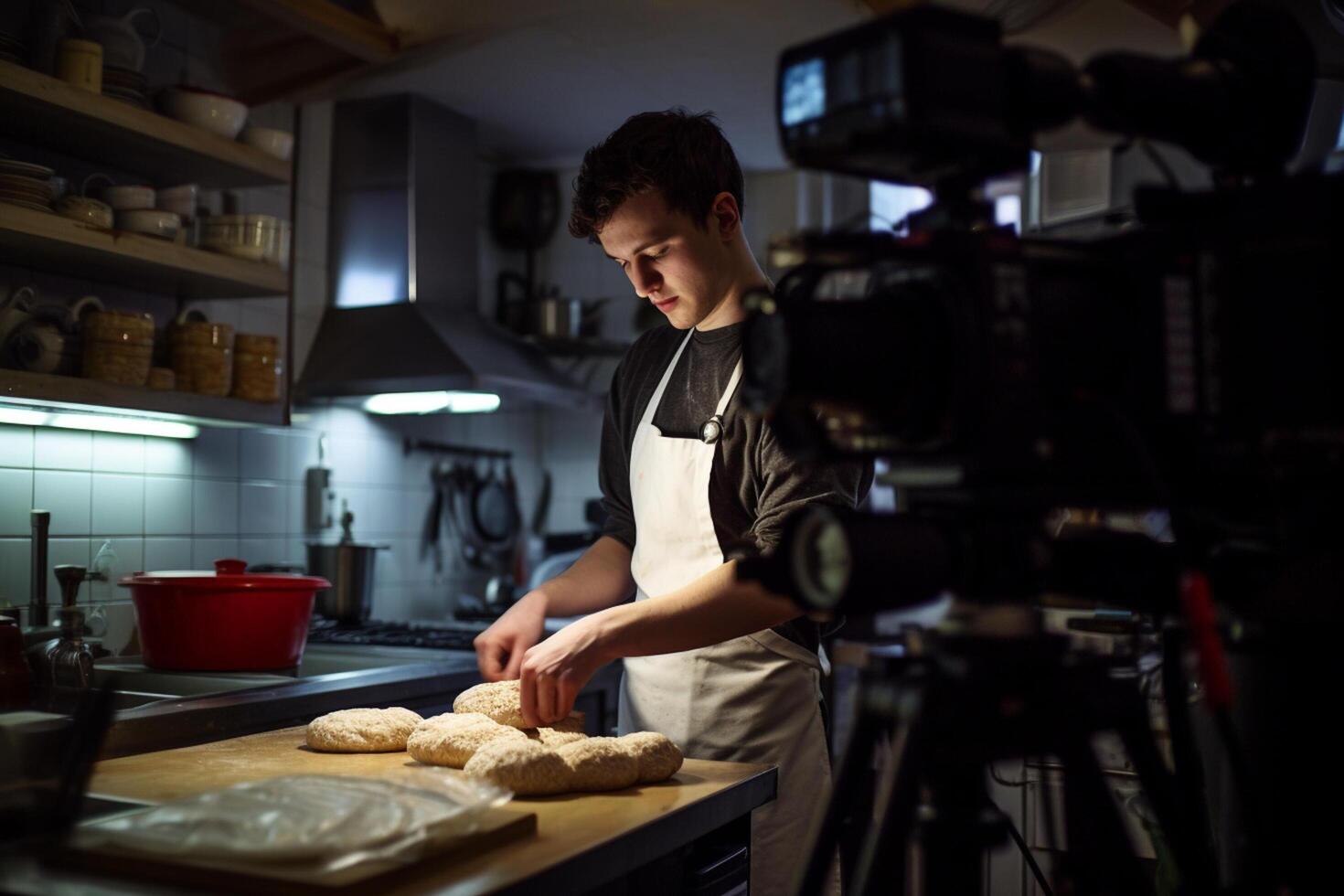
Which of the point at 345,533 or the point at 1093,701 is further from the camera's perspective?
the point at 345,533

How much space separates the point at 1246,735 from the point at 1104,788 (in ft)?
0.78

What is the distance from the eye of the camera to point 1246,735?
0.93 meters

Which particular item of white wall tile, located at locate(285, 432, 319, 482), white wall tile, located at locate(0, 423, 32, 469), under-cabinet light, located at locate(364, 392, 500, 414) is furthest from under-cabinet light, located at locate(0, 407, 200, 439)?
under-cabinet light, located at locate(364, 392, 500, 414)

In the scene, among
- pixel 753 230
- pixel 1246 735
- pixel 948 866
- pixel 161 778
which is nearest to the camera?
pixel 948 866

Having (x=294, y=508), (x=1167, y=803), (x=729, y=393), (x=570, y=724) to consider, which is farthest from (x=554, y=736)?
(x=294, y=508)

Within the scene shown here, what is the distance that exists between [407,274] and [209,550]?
0.99 m

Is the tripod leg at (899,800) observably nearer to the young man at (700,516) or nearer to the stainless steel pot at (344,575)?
the young man at (700,516)

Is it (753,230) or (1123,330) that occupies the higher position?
(753,230)

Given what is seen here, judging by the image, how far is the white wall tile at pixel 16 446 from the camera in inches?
91.0

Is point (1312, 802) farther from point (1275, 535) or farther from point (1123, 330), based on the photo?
point (1123, 330)

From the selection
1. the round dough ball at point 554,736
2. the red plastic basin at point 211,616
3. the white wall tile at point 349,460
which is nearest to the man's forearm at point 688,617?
the round dough ball at point 554,736

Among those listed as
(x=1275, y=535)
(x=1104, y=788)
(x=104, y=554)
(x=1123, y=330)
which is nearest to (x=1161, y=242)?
(x=1123, y=330)

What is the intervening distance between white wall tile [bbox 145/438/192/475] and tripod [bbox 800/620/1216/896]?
2.27m

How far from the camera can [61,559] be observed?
8.03 ft
